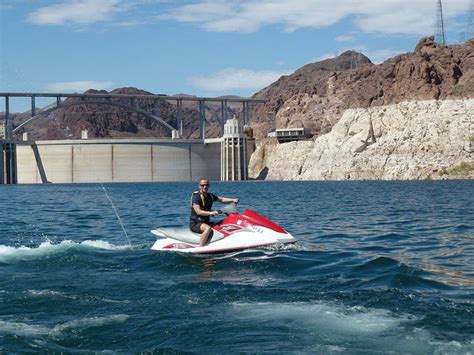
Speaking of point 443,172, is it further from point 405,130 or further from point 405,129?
point 405,129

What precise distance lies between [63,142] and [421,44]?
6644 cm

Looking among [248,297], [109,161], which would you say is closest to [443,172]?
[109,161]

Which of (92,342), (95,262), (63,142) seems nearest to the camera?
(92,342)

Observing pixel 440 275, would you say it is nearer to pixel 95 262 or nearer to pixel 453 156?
pixel 95 262

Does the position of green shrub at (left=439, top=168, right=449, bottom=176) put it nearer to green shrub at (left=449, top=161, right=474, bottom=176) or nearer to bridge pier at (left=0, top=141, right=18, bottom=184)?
green shrub at (left=449, top=161, right=474, bottom=176)

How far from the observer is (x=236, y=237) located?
21.3 meters

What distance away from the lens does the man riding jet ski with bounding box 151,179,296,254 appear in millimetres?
21188

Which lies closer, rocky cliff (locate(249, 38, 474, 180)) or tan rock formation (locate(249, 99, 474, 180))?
tan rock formation (locate(249, 99, 474, 180))

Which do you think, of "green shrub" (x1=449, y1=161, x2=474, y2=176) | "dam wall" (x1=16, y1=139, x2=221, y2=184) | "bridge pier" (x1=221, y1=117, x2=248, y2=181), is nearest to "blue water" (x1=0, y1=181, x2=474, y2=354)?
"green shrub" (x1=449, y1=161, x2=474, y2=176)

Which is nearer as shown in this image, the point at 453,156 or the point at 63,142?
the point at 453,156

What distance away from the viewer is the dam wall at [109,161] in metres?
132

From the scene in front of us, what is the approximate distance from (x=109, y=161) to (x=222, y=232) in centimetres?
11390

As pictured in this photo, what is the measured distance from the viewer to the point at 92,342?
12078 mm

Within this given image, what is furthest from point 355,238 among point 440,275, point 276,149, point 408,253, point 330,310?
point 276,149
